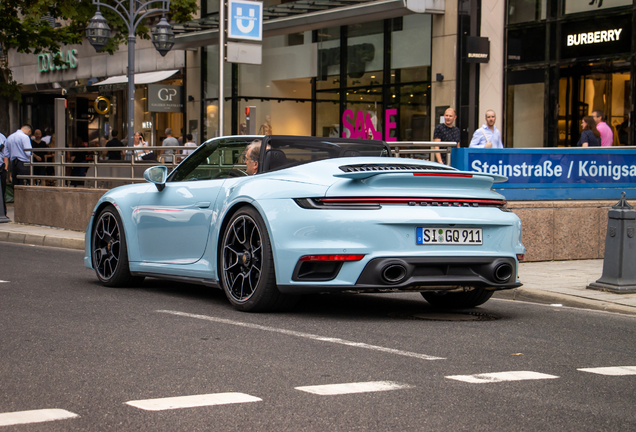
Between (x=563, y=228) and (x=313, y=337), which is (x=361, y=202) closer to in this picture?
(x=313, y=337)

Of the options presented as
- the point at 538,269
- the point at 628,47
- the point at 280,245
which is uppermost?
the point at 628,47

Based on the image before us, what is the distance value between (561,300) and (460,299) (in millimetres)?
1320

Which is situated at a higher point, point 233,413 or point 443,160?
point 443,160

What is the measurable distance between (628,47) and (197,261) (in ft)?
50.1

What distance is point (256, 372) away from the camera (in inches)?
188

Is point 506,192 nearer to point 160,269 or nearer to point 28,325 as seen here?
point 160,269

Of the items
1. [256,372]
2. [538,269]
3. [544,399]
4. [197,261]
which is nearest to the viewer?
[544,399]

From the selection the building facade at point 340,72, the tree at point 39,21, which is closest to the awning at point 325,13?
the building facade at point 340,72

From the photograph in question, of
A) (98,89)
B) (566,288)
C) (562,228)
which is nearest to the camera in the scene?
(566,288)

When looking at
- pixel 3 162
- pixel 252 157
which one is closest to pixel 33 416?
pixel 252 157

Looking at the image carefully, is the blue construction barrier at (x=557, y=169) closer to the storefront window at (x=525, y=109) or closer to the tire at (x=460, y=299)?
the tire at (x=460, y=299)

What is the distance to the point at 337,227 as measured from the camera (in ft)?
20.5

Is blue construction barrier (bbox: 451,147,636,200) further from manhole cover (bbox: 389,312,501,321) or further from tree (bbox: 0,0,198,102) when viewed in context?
tree (bbox: 0,0,198,102)

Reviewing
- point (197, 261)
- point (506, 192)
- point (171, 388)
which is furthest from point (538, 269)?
point (171, 388)
